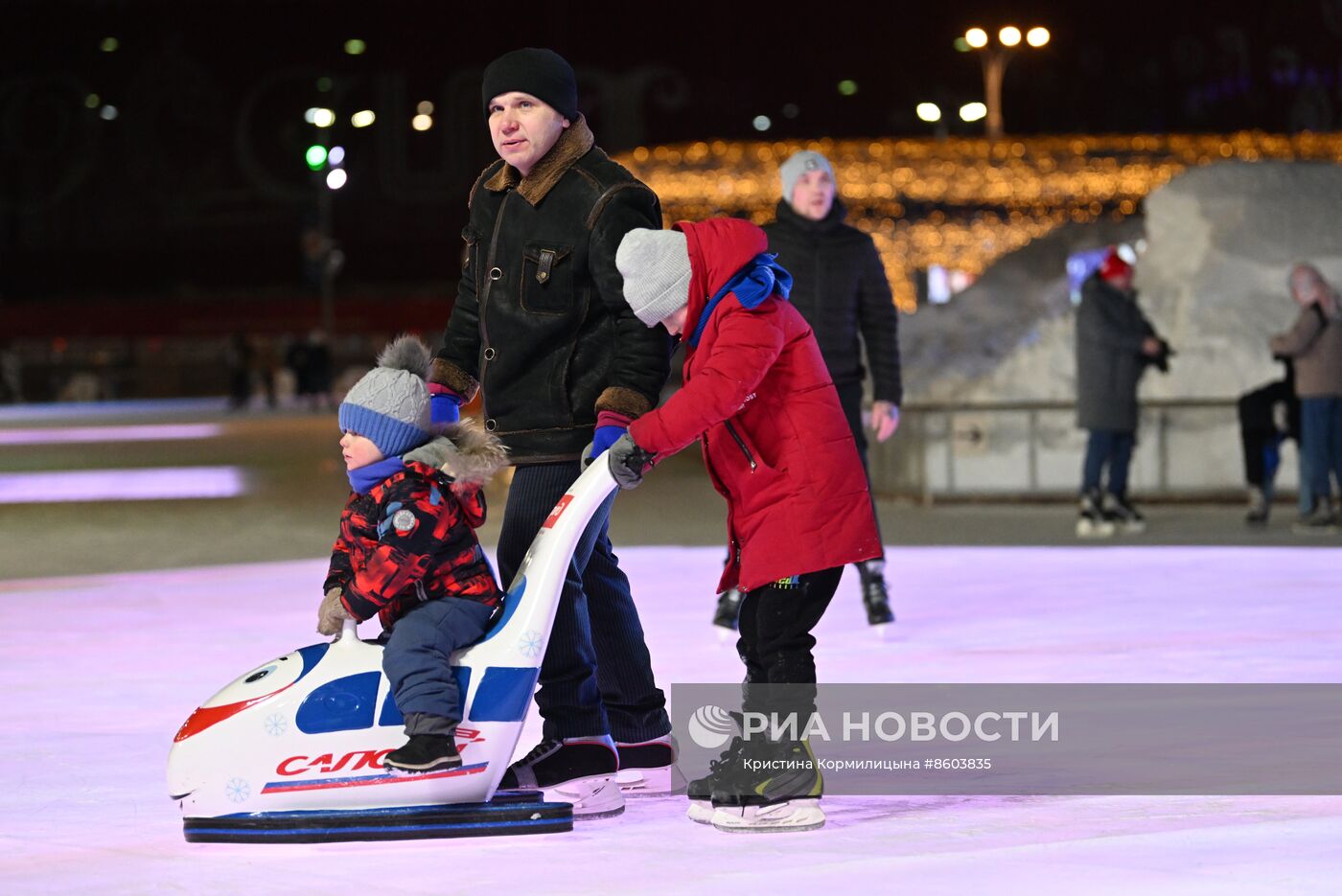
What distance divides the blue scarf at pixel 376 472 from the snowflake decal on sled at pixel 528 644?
1.49 feet

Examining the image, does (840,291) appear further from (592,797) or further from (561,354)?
(592,797)

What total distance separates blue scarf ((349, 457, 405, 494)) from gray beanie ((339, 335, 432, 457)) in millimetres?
27

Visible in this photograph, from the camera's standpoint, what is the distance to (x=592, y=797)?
439cm

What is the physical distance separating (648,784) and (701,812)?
44 centimetres

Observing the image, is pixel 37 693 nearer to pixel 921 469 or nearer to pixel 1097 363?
pixel 1097 363

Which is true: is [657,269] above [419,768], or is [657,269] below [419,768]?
above

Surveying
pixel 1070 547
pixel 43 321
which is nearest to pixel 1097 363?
pixel 1070 547

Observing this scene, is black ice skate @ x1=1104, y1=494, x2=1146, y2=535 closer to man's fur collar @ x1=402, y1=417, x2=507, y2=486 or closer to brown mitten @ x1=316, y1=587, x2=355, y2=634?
man's fur collar @ x1=402, y1=417, x2=507, y2=486

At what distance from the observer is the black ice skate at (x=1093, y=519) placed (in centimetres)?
1126

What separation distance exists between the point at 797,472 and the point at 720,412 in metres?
0.25

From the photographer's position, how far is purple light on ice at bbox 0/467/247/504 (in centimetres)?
1516

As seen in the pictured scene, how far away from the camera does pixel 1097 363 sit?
11.3m

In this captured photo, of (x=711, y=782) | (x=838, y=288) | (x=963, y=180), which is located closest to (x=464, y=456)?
(x=711, y=782)

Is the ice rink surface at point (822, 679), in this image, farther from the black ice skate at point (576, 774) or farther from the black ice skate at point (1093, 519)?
the black ice skate at point (1093, 519)
